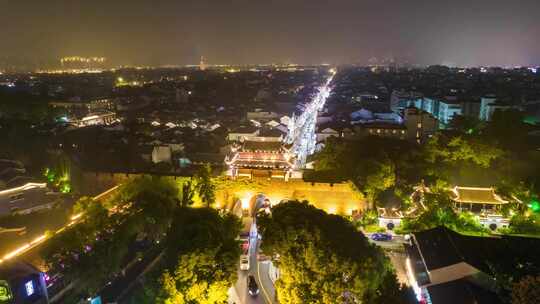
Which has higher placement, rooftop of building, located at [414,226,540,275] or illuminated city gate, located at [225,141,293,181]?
illuminated city gate, located at [225,141,293,181]

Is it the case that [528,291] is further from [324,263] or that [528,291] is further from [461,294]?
[324,263]

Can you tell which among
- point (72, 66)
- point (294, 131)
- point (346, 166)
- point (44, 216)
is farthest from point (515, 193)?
point (72, 66)

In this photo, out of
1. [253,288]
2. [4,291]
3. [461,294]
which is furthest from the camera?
[253,288]

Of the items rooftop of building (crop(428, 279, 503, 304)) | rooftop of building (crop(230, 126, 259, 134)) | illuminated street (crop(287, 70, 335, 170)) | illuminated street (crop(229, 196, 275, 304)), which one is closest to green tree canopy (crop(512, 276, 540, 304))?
rooftop of building (crop(428, 279, 503, 304))

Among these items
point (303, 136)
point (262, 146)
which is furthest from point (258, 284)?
point (303, 136)

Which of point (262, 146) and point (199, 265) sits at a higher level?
point (262, 146)

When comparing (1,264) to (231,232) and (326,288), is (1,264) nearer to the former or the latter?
Answer: (231,232)

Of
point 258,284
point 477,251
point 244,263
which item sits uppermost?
point 477,251

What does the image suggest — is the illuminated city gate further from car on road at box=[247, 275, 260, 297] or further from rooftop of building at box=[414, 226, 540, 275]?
rooftop of building at box=[414, 226, 540, 275]
